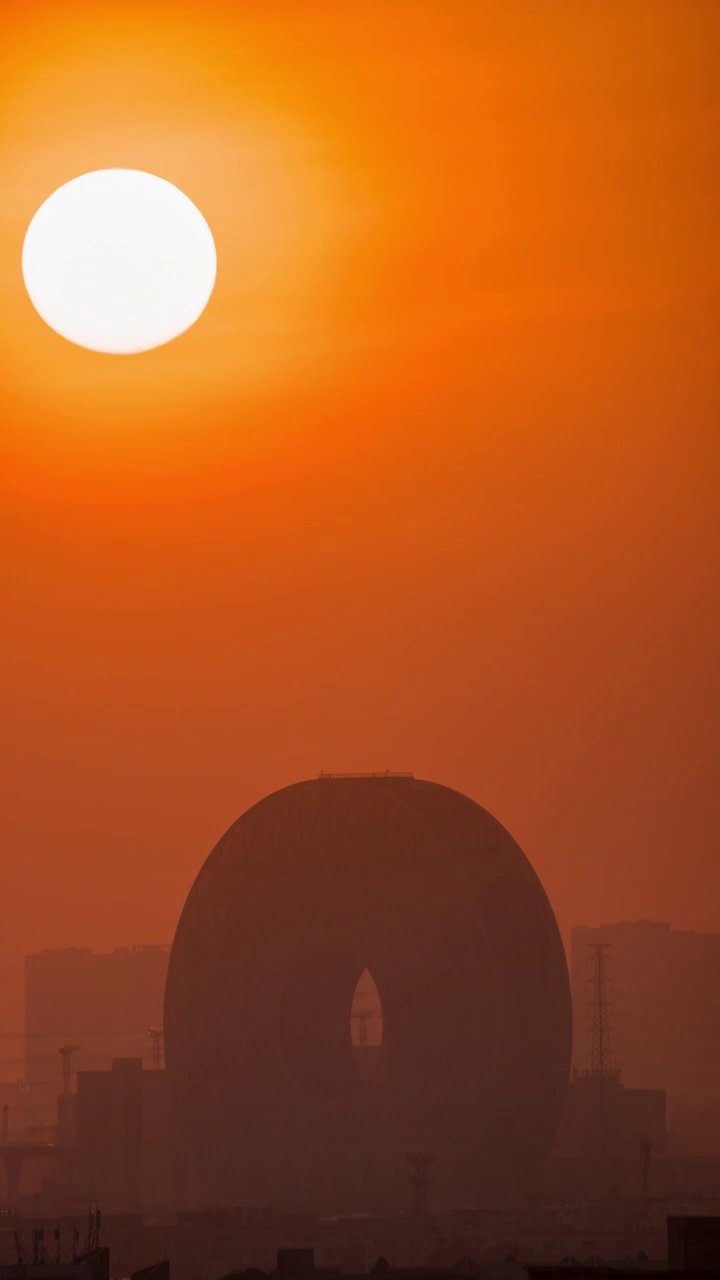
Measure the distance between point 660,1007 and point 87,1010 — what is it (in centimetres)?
1803

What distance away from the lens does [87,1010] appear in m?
65.2

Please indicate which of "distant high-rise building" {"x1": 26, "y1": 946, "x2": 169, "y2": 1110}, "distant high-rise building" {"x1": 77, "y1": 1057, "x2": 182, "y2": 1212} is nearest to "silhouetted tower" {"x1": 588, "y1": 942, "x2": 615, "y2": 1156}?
"distant high-rise building" {"x1": 77, "y1": 1057, "x2": 182, "y2": 1212}

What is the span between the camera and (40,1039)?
65.3m

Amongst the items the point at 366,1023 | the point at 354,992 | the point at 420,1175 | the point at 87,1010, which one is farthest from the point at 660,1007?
the point at 420,1175

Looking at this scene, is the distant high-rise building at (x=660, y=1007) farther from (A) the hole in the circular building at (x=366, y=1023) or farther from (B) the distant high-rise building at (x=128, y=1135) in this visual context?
(B) the distant high-rise building at (x=128, y=1135)

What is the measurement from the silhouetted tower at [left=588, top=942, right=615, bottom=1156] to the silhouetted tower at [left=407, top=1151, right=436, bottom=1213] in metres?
4.57

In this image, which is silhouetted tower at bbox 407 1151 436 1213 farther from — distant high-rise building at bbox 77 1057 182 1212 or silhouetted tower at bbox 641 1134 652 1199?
distant high-rise building at bbox 77 1057 182 1212

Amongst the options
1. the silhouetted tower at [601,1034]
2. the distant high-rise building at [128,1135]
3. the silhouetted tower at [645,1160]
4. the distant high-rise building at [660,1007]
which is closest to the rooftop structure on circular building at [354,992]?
the distant high-rise building at [128,1135]

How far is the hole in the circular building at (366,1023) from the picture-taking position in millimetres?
43031

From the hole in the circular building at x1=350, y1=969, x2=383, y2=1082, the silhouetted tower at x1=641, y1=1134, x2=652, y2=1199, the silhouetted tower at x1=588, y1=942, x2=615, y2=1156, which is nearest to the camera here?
the silhouetted tower at x1=641, y1=1134, x2=652, y2=1199

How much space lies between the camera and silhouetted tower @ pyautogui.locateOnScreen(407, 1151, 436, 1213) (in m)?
31.6

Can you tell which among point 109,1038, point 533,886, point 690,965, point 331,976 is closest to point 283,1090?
point 331,976

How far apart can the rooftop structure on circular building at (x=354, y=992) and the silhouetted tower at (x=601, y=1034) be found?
3.81m

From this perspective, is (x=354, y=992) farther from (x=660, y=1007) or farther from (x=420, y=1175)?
(x=660, y=1007)
